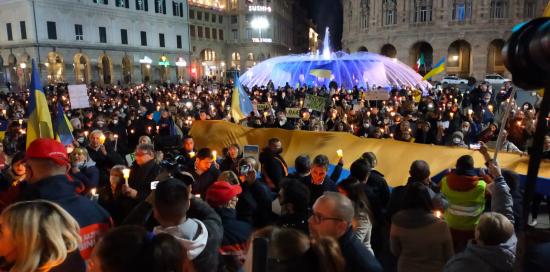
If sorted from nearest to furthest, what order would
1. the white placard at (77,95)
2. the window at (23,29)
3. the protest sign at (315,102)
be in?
the white placard at (77,95), the protest sign at (315,102), the window at (23,29)

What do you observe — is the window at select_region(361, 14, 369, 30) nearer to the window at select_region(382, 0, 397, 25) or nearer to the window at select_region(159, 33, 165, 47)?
the window at select_region(382, 0, 397, 25)

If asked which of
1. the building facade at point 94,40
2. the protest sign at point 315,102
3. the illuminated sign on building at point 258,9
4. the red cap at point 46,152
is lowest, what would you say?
the protest sign at point 315,102

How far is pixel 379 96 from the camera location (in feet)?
48.0

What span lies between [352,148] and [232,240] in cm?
509

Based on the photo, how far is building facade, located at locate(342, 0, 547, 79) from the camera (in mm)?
49750

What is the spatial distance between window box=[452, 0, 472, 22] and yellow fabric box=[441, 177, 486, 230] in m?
52.6

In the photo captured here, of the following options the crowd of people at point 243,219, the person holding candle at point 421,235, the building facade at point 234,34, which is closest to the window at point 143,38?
the building facade at point 234,34

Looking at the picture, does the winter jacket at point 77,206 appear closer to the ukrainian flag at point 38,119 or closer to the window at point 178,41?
the ukrainian flag at point 38,119

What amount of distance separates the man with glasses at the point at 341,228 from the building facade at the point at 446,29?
48.6 m

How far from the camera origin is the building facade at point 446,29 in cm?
4975

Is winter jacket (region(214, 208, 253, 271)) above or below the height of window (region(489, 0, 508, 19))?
below

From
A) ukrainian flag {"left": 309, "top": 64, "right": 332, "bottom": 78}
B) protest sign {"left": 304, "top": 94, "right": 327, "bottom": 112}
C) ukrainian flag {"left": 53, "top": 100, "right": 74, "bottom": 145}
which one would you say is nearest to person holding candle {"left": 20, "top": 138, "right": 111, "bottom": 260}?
ukrainian flag {"left": 53, "top": 100, "right": 74, "bottom": 145}

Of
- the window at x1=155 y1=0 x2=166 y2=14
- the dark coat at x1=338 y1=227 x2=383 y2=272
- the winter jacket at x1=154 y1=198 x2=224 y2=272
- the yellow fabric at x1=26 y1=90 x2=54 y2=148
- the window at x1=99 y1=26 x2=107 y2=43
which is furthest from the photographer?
the window at x1=155 y1=0 x2=166 y2=14

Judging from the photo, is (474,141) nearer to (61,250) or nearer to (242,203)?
(242,203)
